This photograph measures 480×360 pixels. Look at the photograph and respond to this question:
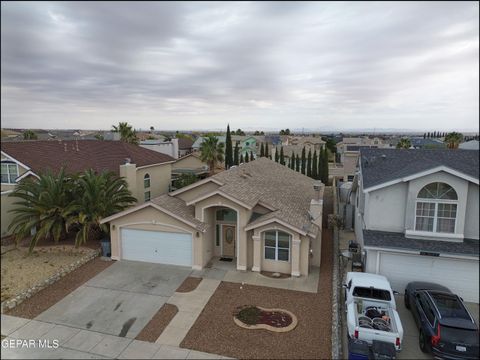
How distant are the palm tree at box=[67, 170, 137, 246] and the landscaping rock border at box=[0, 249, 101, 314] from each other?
903 millimetres

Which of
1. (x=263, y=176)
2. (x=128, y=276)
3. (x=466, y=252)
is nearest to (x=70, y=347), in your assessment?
(x=128, y=276)

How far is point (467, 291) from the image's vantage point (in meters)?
11.4

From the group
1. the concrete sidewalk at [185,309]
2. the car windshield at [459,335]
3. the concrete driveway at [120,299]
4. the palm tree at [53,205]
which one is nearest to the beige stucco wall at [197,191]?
the concrete driveway at [120,299]

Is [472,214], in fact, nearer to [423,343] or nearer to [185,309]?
[423,343]

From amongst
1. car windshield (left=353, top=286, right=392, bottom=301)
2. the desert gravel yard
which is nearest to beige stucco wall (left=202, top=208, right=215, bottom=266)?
the desert gravel yard

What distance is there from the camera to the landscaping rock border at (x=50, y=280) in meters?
11.9

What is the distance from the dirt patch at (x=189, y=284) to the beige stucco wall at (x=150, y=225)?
1139 mm

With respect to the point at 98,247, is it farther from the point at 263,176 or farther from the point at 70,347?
the point at 263,176

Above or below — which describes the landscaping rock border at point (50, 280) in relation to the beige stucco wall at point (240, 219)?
below

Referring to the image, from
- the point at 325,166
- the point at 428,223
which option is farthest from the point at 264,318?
the point at 325,166

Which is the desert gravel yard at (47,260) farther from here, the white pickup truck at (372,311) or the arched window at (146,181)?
the white pickup truck at (372,311)

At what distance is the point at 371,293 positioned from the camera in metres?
11.4

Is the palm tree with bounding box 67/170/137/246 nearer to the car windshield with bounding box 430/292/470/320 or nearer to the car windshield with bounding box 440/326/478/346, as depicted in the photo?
the car windshield with bounding box 430/292/470/320

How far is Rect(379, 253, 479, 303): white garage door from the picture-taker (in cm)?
1128
